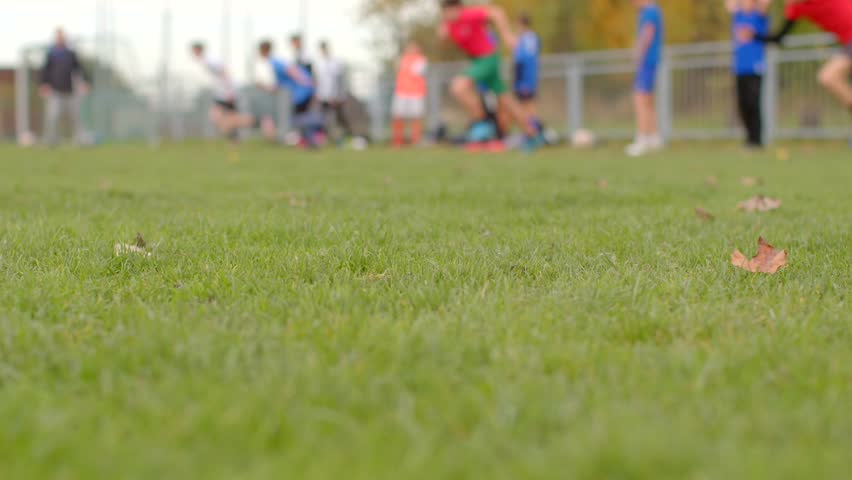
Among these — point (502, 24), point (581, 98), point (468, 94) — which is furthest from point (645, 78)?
point (581, 98)

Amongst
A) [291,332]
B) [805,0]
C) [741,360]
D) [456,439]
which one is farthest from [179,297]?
[805,0]

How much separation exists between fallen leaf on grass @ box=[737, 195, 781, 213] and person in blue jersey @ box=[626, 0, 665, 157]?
756 cm

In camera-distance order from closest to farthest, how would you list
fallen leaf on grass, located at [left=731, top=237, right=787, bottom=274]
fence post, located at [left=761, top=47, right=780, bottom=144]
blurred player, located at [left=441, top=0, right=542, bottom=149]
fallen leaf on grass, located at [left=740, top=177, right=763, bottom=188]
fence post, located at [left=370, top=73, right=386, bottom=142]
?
1. fallen leaf on grass, located at [left=731, top=237, right=787, bottom=274]
2. fallen leaf on grass, located at [left=740, top=177, right=763, bottom=188]
3. blurred player, located at [left=441, top=0, right=542, bottom=149]
4. fence post, located at [left=761, top=47, right=780, bottom=144]
5. fence post, located at [left=370, top=73, right=386, bottom=142]

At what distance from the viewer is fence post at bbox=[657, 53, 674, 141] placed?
56.2ft

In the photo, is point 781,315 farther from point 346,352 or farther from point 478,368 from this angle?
point 346,352

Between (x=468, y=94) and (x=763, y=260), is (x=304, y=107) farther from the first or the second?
(x=763, y=260)

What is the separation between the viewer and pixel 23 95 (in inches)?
1002

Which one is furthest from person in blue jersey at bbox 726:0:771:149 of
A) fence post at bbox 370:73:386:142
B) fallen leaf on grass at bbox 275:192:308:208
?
fence post at bbox 370:73:386:142

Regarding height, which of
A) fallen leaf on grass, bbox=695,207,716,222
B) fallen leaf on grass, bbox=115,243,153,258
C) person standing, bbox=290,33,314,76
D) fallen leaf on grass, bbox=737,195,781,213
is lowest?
fallen leaf on grass, bbox=115,243,153,258

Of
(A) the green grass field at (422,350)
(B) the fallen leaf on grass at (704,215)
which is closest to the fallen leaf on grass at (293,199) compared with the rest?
(A) the green grass field at (422,350)

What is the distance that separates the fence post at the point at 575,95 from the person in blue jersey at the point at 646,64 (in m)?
5.54

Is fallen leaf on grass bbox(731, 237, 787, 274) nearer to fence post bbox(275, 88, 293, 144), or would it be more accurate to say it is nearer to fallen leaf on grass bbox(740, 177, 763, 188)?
fallen leaf on grass bbox(740, 177, 763, 188)

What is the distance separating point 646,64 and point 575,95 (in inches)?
238

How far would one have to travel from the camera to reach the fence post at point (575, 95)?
737 inches
